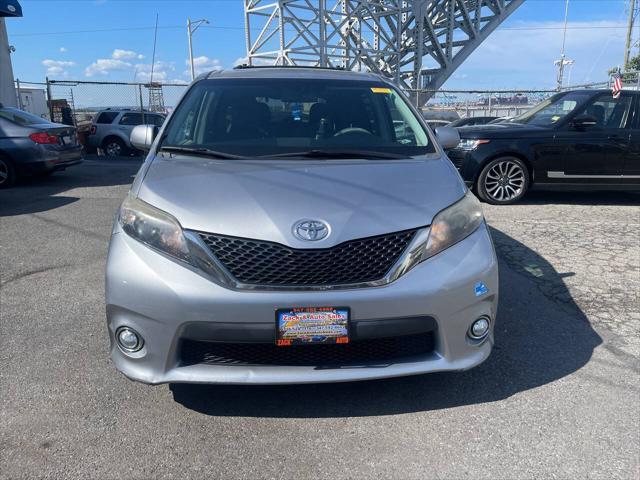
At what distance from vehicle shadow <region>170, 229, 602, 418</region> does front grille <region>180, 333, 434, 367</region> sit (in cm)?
39

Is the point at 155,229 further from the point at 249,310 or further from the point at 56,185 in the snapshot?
the point at 56,185

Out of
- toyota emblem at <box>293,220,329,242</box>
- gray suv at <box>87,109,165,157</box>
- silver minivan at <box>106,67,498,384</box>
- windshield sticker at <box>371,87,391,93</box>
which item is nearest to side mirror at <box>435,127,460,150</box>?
windshield sticker at <box>371,87,391,93</box>

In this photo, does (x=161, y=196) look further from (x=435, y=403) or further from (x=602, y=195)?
(x=602, y=195)

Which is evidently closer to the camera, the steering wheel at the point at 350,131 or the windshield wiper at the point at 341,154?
the windshield wiper at the point at 341,154

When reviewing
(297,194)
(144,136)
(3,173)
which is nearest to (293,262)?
(297,194)

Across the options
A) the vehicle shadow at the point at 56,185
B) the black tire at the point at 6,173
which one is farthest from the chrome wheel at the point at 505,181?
the black tire at the point at 6,173

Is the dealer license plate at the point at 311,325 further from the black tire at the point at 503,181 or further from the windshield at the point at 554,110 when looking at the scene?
the windshield at the point at 554,110

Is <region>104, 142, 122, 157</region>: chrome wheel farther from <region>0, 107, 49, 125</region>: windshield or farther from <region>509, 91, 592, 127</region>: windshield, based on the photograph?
<region>509, 91, 592, 127</region>: windshield

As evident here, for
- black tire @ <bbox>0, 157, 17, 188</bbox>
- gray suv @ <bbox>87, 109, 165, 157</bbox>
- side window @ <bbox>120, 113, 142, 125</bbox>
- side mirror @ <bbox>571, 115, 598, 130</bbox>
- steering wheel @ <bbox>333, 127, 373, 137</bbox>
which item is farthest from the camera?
side window @ <bbox>120, 113, 142, 125</bbox>

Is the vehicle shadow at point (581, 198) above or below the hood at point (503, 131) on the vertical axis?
below

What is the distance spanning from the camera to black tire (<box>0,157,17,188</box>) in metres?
8.97

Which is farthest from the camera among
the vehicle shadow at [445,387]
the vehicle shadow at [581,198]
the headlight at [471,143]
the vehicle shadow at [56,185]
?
the vehicle shadow at [581,198]

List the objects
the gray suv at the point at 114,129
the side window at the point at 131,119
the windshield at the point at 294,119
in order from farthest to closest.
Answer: the side window at the point at 131,119 → the gray suv at the point at 114,129 → the windshield at the point at 294,119

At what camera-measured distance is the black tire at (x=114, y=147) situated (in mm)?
15531
